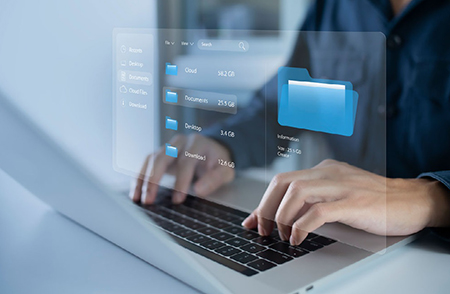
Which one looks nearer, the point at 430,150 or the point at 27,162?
the point at 27,162

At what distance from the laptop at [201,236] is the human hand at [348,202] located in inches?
0.8

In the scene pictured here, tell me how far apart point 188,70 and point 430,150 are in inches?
15.5

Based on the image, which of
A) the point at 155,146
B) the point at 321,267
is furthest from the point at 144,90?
the point at 321,267

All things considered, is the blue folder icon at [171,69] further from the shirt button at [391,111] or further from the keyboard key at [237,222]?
the shirt button at [391,111]

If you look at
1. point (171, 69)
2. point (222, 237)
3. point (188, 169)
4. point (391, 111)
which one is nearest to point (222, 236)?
point (222, 237)

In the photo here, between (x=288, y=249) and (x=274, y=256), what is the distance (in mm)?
23

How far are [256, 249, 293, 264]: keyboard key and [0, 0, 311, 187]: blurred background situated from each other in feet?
0.85

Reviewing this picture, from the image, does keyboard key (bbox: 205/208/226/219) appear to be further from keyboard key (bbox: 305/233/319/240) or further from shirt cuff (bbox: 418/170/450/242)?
shirt cuff (bbox: 418/170/450/242)

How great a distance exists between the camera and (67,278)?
0.45 meters

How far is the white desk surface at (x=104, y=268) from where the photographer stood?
1.39 feet

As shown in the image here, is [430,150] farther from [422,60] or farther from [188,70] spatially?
[188,70]

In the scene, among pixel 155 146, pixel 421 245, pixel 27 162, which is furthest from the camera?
pixel 155 146

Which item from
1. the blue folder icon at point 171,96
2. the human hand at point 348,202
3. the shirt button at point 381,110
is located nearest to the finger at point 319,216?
the human hand at point 348,202

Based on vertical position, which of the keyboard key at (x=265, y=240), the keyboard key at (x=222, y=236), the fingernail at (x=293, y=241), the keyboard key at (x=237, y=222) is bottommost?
the keyboard key at (x=237, y=222)
